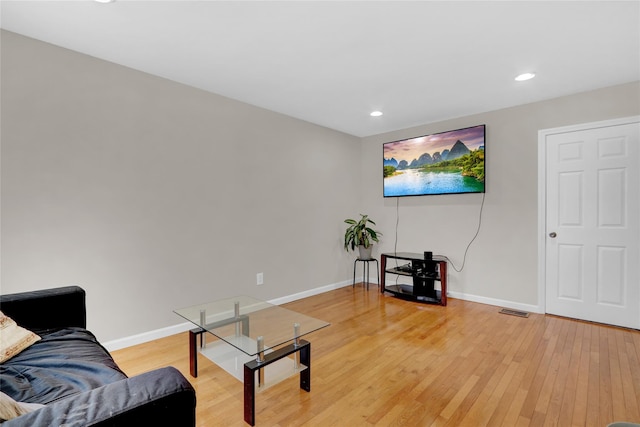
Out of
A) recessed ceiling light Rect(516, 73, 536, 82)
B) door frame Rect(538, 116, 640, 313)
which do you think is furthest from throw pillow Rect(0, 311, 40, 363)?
door frame Rect(538, 116, 640, 313)

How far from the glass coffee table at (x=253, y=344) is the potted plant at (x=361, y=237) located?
2307 mm

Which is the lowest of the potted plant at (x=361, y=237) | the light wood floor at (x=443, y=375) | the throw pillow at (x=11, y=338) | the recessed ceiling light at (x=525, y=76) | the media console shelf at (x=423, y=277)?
the light wood floor at (x=443, y=375)

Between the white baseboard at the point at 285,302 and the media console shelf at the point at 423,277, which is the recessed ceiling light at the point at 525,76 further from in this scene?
the white baseboard at the point at 285,302

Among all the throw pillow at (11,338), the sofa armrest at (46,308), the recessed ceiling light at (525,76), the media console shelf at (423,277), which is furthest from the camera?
the media console shelf at (423,277)

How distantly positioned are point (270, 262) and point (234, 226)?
645mm

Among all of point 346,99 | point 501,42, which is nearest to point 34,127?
point 346,99

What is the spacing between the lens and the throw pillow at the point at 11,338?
1.41 metres

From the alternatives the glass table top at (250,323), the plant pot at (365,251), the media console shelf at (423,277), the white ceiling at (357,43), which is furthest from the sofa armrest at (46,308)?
the plant pot at (365,251)

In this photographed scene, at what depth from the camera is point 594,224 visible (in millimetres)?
3100

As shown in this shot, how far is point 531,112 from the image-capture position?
3.41m

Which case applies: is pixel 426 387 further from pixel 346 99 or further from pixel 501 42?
pixel 346 99

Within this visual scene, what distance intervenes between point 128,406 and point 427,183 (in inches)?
154

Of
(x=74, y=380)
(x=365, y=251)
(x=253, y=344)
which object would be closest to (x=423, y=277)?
(x=365, y=251)

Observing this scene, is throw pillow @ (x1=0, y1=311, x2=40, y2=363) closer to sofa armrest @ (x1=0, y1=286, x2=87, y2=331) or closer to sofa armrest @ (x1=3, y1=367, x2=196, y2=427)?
sofa armrest @ (x1=0, y1=286, x2=87, y2=331)
